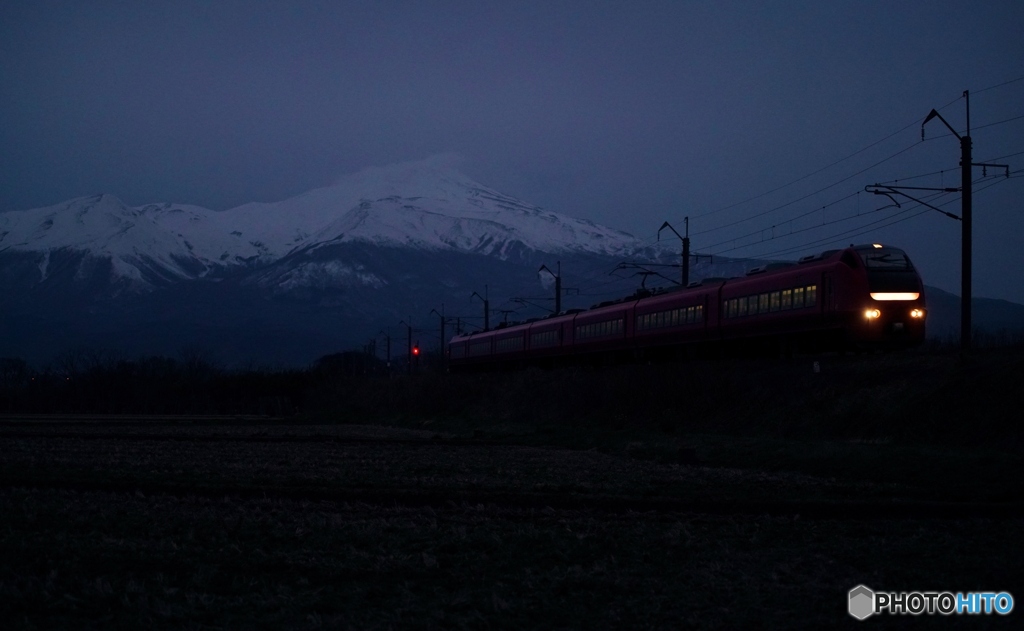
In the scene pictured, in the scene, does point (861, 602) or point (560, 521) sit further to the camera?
point (560, 521)

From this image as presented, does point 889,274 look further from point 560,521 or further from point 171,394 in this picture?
point 171,394

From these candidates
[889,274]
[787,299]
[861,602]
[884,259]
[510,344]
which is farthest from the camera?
[510,344]

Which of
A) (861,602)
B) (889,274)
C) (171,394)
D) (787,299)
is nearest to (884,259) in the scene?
(889,274)

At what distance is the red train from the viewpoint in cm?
3475

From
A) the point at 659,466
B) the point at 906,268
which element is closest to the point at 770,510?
the point at 659,466

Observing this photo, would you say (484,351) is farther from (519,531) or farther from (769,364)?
(519,531)

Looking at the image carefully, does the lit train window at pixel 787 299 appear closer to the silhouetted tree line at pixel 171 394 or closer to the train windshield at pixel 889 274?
the train windshield at pixel 889 274

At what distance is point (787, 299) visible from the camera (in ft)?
126

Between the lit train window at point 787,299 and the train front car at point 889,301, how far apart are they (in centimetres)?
345

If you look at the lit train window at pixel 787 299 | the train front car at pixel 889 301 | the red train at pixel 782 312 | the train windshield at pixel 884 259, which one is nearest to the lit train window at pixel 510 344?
the red train at pixel 782 312

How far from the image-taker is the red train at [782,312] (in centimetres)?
3475

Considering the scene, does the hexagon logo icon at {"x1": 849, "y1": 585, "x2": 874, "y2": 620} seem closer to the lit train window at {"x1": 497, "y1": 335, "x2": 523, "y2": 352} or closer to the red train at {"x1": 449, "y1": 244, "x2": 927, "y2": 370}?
the red train at {"x1": 449, "y1": 244, "x2": 927, "y2": 370}

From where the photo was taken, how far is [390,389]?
77.5 meters

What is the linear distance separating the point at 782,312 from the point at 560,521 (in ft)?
80.7
